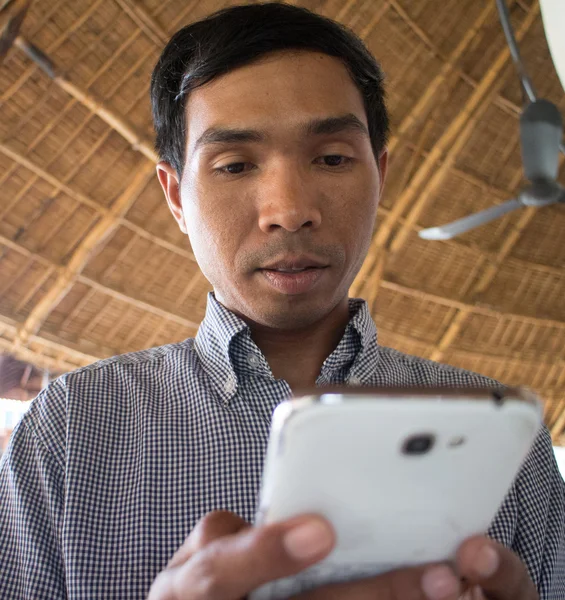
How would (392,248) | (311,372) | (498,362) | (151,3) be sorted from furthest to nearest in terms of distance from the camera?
(498,362), (392,248), (151,3), (311,372)

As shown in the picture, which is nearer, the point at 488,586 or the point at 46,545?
the point at 488,586

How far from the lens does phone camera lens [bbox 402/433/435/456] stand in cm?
44

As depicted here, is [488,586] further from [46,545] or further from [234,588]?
[46,545]

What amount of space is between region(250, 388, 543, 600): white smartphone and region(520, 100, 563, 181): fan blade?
248 cm

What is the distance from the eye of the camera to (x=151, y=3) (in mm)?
3568

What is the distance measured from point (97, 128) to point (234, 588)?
3655mm

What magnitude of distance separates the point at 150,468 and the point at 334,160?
537 millimetres

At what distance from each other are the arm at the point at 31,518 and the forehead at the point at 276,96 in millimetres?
529

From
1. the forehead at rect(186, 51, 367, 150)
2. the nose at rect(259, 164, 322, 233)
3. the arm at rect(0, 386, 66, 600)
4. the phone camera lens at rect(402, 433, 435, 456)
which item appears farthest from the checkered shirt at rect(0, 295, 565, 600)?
the phone camera lens at rect(402, 433, 435, 456)

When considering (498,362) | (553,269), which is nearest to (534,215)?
(553,269)

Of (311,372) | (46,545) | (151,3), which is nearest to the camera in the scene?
(46,545)

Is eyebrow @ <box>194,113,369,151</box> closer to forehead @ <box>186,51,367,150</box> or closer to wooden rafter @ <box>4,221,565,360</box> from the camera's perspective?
forehead @ <box>186,51,367,150</box>

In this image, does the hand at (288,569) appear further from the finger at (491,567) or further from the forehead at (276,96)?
the forehead at (276,96)

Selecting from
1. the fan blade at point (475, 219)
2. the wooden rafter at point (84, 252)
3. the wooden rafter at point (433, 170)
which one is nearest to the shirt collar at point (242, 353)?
the fan blade at point (475, 219)
